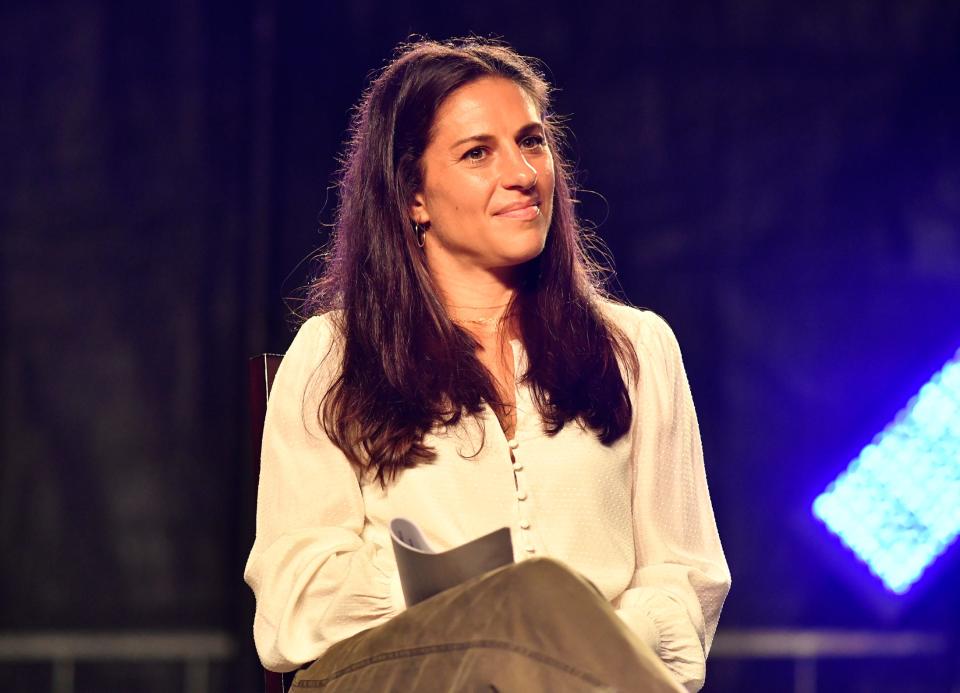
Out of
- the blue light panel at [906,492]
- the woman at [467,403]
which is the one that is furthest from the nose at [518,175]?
the blue light panel at [906,492]

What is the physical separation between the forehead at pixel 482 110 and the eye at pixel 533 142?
1.0 inches

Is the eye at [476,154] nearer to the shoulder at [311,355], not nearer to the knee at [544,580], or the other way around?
the shoulder at [311,355]

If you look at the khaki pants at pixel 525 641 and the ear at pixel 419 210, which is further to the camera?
the ear at pixel 419 210

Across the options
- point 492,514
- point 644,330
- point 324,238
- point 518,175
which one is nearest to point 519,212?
point 518,175

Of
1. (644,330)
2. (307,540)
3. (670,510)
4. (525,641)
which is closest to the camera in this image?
(525,641)

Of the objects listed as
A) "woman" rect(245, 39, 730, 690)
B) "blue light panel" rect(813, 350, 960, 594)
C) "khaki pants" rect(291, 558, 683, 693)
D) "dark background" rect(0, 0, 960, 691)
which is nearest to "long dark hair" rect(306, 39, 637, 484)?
"woman" rect(245, 39, 730, 690)

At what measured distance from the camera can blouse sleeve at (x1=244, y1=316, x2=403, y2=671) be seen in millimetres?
1668

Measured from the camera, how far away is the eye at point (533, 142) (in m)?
1.92

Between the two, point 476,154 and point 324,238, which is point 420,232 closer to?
point 476,154

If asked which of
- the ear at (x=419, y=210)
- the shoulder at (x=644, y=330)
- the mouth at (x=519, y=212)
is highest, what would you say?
the mouth at (x=519, y=212)

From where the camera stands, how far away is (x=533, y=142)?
1.93 meters

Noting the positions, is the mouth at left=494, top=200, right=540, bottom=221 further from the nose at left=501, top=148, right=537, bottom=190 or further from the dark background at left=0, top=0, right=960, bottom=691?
the dark background at left=0, top=0, right=960, bottom=691

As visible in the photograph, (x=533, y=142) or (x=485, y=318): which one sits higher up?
(x=533, y=142)

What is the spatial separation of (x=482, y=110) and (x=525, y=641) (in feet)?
2.78
